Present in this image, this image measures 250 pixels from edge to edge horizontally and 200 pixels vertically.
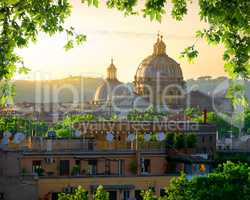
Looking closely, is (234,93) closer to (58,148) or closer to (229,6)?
(229,6)

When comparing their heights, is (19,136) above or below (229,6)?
below

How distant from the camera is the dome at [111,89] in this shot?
141 meters

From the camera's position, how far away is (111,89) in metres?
145

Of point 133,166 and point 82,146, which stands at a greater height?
point 82,146

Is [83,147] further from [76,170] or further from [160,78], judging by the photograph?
[160,78]

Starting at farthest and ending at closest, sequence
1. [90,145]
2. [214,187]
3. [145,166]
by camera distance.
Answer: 1. [90,145]
2. [145,166]
3. [214,187]

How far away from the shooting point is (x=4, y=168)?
28.5 m

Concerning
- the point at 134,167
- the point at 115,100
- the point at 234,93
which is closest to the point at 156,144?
the point at 134,167

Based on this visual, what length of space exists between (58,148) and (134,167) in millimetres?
3962

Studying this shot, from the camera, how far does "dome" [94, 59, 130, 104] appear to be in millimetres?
140625

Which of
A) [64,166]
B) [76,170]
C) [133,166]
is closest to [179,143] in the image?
[133,166]

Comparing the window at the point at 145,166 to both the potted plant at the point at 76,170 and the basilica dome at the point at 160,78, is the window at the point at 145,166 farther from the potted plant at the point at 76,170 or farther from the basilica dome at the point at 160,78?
the basilica dome at the point at 160,78

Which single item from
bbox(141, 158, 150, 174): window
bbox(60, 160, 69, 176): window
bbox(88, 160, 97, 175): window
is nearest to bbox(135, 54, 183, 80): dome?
bbox(141, 158, 150, 174): window

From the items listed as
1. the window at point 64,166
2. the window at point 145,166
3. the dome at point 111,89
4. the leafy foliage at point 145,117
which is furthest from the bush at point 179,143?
the dome at point 111,89
